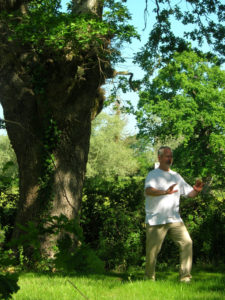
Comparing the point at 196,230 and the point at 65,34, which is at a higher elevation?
the point at 65,34

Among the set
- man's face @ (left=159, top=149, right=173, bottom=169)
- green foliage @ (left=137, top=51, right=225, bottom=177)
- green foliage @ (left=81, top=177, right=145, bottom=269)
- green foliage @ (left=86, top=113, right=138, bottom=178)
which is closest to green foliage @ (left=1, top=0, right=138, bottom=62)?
man's face @ (left=159, top=149, right=173, bottom=169)

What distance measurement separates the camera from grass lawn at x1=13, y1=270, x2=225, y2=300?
189 inches

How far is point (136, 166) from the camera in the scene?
171 feet

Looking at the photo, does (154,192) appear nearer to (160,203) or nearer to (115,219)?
(160,203)

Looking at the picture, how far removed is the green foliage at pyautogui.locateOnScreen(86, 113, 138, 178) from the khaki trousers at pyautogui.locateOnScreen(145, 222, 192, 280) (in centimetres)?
4139

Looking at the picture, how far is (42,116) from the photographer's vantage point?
8773mm

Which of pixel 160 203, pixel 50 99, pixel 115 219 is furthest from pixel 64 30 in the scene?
pixel 115 219

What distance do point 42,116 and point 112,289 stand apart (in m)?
4.69

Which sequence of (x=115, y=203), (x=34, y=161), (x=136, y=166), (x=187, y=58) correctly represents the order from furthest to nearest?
1. (x=136, y=166)
2. (x=187, y=58)
3. (x=115, y=203)
4. (x=34, y=161)

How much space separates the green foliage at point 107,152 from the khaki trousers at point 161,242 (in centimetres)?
4139

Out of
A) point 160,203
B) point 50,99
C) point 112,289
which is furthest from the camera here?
point 50,99

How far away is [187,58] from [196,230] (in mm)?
29755

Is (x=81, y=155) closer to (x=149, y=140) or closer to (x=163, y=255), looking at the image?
(x=163, y=255)

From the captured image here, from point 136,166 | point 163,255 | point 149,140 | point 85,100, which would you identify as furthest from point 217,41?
point 136,166
